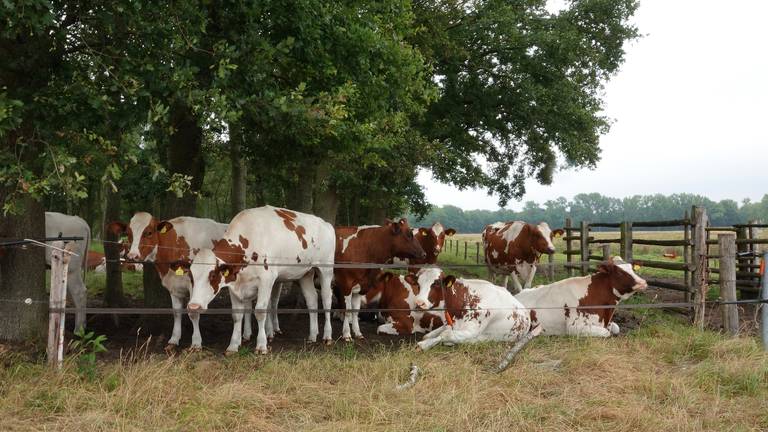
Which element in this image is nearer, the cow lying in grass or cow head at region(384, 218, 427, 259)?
the cow lying in grass

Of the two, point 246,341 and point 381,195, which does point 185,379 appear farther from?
point 381,195

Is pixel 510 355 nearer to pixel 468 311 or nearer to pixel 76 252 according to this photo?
pixel 468 311

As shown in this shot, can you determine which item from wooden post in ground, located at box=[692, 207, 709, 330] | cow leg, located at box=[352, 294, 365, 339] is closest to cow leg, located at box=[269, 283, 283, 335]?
cow leg, located at box=[352, 294, 365, 339]

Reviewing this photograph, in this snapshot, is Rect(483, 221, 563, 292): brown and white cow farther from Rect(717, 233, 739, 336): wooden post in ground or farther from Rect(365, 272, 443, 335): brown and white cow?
Rect(717, 233, 739, 336): wooden post in ground

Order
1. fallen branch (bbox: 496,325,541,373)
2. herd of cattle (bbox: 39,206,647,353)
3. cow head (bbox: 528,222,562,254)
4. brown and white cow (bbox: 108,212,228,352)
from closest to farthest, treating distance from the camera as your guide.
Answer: fallen branch (bbox: 496,325,541,373) → herd of cattle (bbox: 39,206,647,353) → brown and white cow (bbox: 108,212,228,352) → cow head (bbox: 528,222,562,254)

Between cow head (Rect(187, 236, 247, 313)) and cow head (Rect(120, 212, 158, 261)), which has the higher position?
cow head (Rect(120, 212, 158, 261))

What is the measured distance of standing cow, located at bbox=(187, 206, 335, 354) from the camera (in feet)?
26.3

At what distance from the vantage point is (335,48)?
9125mm

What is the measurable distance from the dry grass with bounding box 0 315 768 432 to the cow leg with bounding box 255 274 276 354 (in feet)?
1.42

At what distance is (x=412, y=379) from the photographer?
662cm

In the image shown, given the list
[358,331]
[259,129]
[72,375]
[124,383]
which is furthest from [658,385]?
[259,129]

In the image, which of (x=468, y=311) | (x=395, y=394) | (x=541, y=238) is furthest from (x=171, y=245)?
(x=541, y=238)

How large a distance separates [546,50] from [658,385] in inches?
540

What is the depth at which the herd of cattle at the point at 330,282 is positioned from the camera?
8.52 m
